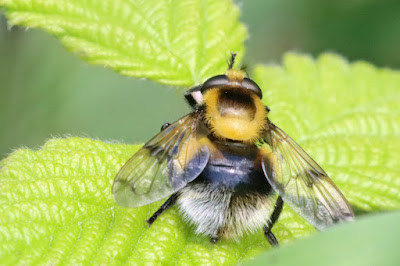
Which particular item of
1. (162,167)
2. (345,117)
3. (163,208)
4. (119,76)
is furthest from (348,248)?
(119,76)

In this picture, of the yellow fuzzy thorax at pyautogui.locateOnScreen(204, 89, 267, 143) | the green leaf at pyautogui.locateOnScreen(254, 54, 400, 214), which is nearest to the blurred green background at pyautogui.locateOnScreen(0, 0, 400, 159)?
the green leaf at pyautogui.locateOnScreen(254, 54, 400, 214)

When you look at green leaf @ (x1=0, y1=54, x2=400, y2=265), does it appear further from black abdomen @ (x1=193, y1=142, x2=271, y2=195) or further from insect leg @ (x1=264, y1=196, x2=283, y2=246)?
black abdomen @ (x1=193, y1=142, x2=271, y2=195)

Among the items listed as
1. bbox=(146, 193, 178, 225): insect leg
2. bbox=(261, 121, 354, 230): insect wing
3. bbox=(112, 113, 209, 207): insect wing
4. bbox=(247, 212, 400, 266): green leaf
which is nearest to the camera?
bbox=(247, 212, 400, 266): green leaf

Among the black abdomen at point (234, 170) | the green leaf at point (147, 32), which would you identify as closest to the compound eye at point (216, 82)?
the black abdomen at point (234, 170)

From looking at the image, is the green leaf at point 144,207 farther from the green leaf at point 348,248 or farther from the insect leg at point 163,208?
the green leaf at point 348,248

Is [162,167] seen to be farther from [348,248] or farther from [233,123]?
[348,248]

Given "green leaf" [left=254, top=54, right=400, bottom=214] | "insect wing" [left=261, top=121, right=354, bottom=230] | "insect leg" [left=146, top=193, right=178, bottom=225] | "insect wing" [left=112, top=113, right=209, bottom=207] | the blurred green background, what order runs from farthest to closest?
the blurred green background, "green leaf" [left=254, top=54, right=400, bottom=214], "insect leg" [left=146, top=193, right=178, bottom=225], "insect wing" [left=261, top=121, right=354, bottom=230], "insect wing" [left=112, top=113, right=209, bottom=207]

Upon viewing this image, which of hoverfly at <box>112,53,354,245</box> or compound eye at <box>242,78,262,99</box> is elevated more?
compound eye at <box>242,78,262,99</box>
